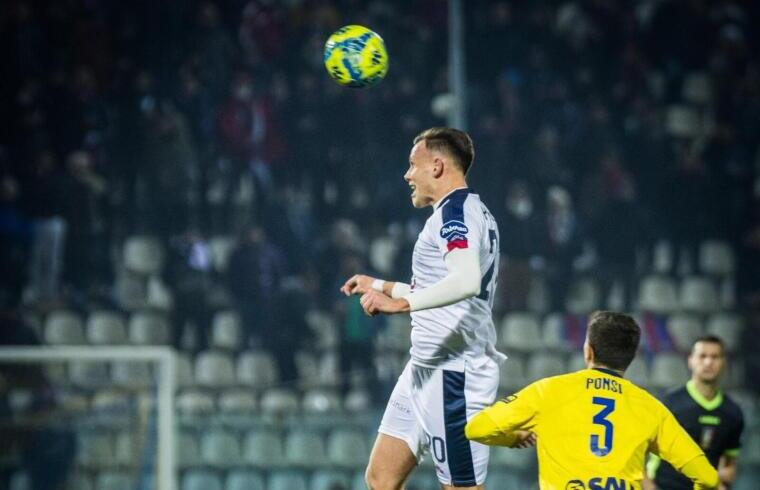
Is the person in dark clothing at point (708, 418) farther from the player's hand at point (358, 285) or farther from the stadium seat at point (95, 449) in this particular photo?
the stadium seat at point (95, 449)

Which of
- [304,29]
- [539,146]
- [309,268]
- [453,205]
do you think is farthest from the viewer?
[304,29]

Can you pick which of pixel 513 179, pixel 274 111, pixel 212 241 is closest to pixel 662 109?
pixel 513 179

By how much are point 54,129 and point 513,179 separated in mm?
4667

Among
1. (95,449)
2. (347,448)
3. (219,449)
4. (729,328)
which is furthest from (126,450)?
(729,328)

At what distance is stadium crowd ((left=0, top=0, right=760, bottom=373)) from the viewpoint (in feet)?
38.6

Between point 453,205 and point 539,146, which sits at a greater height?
point 539,146

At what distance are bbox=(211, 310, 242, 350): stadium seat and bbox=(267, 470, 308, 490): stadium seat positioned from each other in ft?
5.75

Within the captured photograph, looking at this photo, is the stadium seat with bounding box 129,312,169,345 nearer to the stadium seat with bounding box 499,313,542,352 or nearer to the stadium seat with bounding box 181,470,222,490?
the stadium seat with bounding box 181,470,222,490

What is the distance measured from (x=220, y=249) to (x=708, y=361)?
650cm

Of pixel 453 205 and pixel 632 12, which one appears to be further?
pixel 632 12

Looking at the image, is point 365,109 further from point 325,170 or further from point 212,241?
point 212,241

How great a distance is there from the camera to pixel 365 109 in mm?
12930

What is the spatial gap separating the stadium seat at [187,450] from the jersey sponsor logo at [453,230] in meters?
5.83

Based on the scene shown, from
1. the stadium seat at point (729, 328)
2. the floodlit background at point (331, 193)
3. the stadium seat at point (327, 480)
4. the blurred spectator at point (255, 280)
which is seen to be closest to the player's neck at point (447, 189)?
the floodlit background at point (331, 193)
